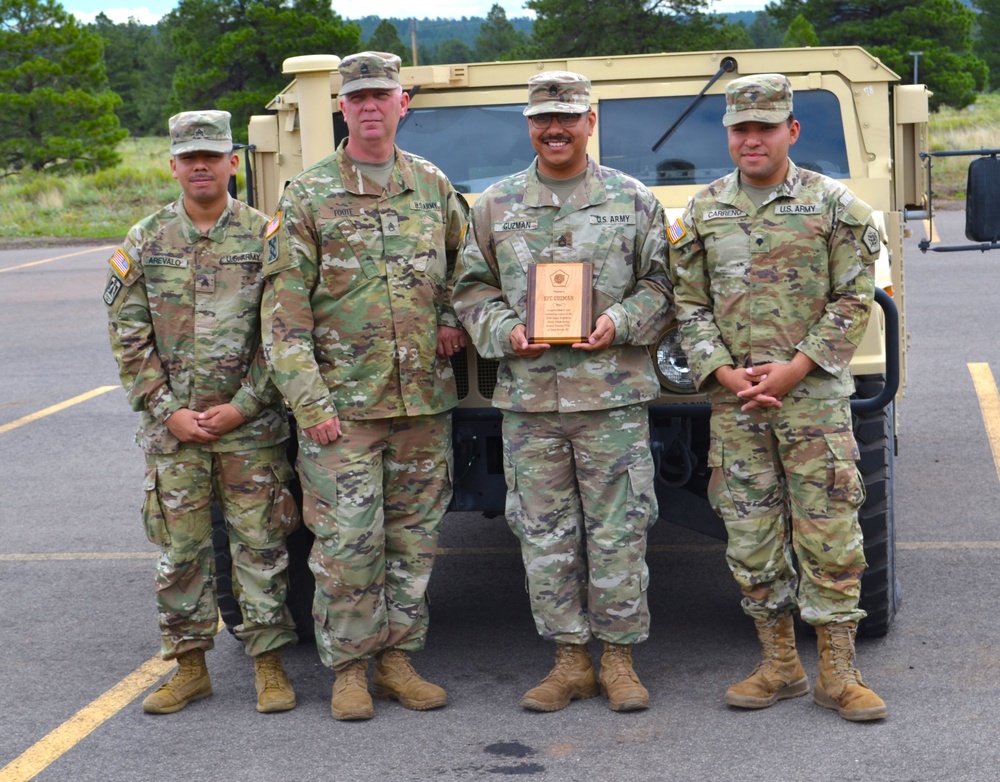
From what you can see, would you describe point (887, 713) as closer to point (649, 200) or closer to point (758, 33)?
point (649, 200)

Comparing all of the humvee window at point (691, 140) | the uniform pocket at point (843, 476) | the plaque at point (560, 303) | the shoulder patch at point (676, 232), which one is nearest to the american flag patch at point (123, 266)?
the plaque at point (560, 303)

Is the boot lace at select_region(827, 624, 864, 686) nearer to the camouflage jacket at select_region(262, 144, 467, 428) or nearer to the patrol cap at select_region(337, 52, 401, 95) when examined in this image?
the camouflage jacket at select_region(262, 144, 467, 428)

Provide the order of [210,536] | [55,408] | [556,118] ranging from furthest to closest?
[55,408]
[210,536]
[556,118]

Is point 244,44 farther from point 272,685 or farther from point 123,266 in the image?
point 272,685

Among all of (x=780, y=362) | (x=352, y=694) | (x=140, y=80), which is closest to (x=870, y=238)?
(x=780, y=362)

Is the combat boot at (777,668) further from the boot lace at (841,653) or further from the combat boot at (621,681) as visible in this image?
the combat boot at (621,681)

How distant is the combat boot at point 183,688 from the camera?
14.7ft

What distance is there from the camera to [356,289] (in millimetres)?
4438

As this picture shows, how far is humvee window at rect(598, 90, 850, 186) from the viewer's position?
18.3ft

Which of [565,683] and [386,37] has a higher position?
[386,37]

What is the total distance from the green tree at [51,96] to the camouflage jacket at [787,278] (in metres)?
34.1

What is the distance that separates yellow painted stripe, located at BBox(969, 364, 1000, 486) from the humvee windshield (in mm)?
2375

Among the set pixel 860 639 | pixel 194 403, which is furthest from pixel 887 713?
pixel 194 403

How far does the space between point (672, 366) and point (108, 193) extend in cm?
2784
